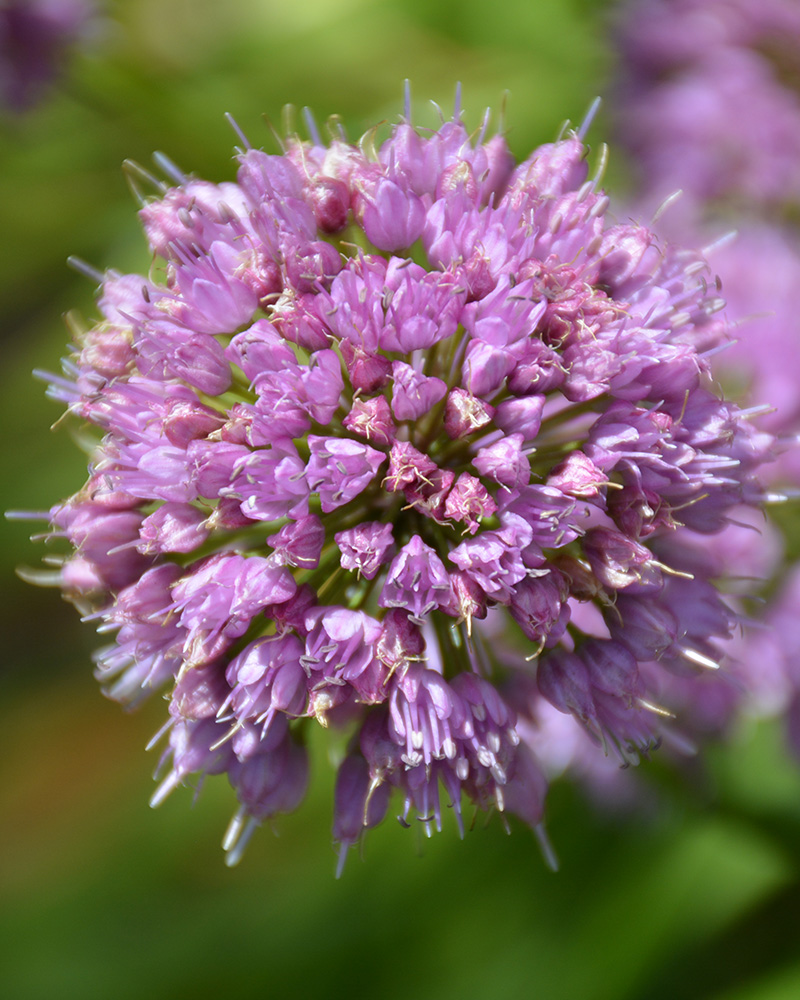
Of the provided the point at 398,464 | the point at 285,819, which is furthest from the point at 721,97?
the point at 285,819

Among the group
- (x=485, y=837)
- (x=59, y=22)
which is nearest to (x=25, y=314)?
(x=59, y=22)

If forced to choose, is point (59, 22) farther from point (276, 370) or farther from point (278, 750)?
point (278, 750)

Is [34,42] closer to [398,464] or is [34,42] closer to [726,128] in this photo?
[726,128]

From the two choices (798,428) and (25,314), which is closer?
(798,428)

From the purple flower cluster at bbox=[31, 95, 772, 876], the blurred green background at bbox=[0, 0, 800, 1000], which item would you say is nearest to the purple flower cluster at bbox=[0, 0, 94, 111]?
the blurred green background at bbox=[0, 0, 800, 1000]

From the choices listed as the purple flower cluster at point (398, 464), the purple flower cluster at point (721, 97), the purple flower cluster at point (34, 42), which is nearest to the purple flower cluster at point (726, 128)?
the purple flower cluster at point (721, 97)

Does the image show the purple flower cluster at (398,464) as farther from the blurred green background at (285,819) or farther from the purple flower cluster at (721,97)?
the purple flower cluster at (721,97)

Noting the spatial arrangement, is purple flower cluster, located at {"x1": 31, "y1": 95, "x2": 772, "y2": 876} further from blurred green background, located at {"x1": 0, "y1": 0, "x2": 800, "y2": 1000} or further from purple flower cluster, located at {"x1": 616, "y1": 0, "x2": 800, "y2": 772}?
purple flower cluster, located at {"x1": 616, "y1": 0, "x2": 800, "y2": 772}
